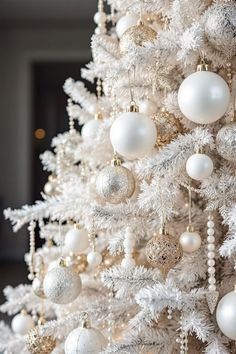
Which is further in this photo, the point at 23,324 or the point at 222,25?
the point at 23,324

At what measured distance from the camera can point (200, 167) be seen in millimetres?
677

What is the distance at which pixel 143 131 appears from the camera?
70 cm

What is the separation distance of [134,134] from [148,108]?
4.4 inches

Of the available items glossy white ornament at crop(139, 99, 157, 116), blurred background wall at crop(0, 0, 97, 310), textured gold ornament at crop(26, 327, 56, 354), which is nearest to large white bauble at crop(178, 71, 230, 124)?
glossy white ornament at crop(139, 99, 157, 116)

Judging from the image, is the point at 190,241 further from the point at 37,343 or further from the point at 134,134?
the point at 37,343

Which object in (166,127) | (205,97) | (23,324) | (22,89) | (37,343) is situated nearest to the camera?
(205,97)

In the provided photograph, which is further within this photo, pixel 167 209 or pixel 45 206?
pixel 45 206

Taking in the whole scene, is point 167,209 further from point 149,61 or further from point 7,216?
point 7,216

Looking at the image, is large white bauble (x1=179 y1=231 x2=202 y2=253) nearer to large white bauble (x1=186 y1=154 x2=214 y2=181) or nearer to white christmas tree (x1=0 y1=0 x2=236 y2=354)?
white christmas tree (x1=0 y1=0 x2=236 y2=354)

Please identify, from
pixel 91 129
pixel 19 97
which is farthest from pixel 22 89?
pixel 91 129

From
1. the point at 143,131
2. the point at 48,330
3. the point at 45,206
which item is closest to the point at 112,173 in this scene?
the point at 143,131

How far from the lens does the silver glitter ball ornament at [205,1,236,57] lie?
2.19ft

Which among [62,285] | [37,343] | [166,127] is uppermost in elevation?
[166,127]

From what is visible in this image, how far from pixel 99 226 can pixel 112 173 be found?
103 millimetres
